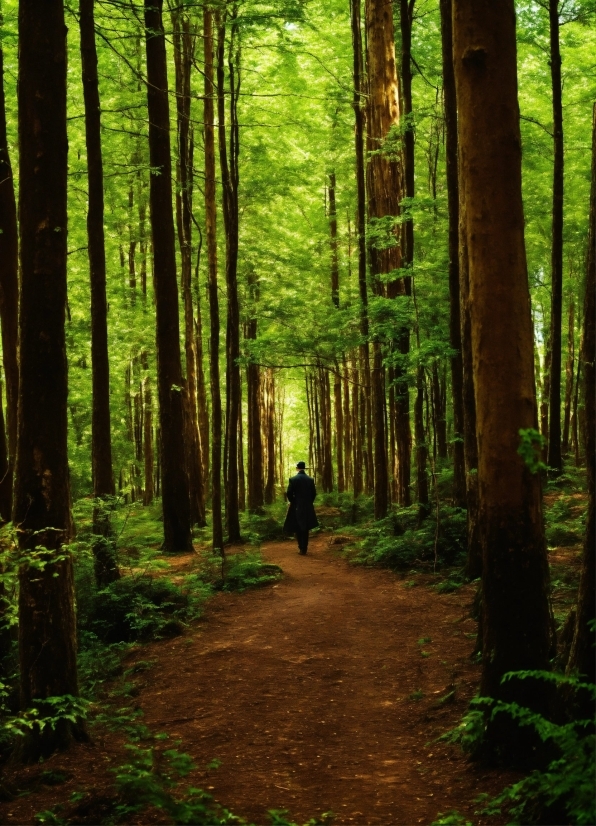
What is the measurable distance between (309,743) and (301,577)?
737 centimetres

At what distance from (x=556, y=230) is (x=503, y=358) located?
39.8 feet

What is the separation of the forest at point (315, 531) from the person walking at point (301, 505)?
67 cm

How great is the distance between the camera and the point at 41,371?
18.7 feet

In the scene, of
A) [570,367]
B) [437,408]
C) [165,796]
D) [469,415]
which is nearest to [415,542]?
[469,415]

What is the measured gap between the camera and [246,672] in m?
7.96

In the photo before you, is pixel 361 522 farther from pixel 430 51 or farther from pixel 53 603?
pixel 53 603

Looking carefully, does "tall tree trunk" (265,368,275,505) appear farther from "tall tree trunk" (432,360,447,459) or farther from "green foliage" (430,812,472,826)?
"green foliage" (430,812,472,826)

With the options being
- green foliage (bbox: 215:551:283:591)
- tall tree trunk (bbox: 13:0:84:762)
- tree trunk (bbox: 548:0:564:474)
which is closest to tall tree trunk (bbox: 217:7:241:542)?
green foliage (bbox: 215:551:283:591)

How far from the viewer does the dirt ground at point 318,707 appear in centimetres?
484

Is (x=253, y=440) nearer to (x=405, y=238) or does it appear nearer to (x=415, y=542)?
(x=405, y=238)

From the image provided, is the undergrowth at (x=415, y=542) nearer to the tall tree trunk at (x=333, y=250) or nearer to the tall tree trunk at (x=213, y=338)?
the tall tree trunk at (x=213, y=338)

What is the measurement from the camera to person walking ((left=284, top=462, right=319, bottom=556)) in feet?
51.3

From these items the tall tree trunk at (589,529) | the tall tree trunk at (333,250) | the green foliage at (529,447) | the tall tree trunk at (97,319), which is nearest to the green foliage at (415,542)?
the tall tree trunk at (97,319)

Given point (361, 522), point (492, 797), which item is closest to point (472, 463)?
point (492, 797)
